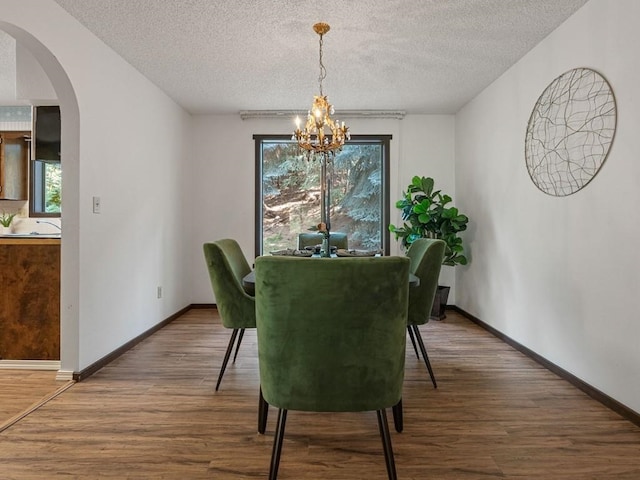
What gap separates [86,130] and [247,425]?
7.13 ft

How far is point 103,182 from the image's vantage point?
287 cm

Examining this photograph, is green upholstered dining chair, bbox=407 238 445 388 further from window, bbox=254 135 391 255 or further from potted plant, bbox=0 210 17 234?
potted plant, bbox=0 210 17 234

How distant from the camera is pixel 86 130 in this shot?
2648 millimetres

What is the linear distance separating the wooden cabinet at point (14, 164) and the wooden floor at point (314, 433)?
3.16 metres

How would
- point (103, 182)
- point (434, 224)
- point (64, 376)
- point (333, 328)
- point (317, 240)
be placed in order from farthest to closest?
point (434, 224) → point (317, 240) → point (103, 182) → point (64, 376) → point (333, 328)

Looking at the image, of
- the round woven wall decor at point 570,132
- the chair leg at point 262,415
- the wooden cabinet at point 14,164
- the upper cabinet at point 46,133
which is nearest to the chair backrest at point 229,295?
the chair leg at point 262,415

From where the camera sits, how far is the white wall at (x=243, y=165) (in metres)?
4.82

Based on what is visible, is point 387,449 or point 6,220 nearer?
point 387,449

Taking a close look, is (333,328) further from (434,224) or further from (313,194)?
(313,194)

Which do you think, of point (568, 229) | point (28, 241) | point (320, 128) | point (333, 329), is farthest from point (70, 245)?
point (568, 229)

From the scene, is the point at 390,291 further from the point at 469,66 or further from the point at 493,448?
the point at 469,66

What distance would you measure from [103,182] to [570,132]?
10.7 feet

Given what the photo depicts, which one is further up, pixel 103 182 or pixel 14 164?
pixel 14 164

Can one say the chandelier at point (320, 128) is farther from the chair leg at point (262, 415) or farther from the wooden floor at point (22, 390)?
the wooden floor at point (22, 390)
